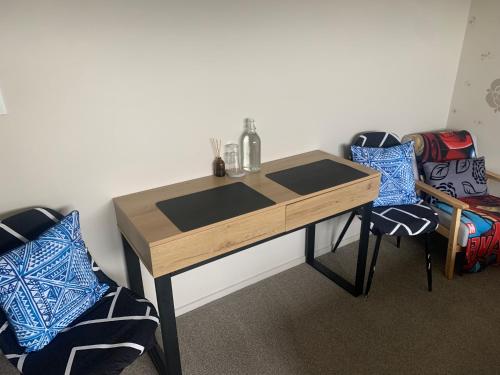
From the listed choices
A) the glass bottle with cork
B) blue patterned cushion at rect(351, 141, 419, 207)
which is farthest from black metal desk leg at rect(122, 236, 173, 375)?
blue patterned cushion at rect(351, 141, 419, 207)

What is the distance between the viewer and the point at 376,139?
2.47m

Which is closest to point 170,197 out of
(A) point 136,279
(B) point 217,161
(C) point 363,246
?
(B) point 217,161

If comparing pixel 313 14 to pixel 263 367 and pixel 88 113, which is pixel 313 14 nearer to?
pixel 88 113

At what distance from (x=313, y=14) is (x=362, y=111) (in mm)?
724

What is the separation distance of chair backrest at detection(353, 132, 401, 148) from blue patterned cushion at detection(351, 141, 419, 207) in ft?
0.23

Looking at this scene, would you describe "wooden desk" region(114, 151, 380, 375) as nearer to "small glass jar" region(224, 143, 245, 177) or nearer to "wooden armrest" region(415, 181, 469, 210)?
"small glass jar" region(224, 143, 245, 177)

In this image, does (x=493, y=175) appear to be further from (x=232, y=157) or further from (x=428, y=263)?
(x=232, y=157)

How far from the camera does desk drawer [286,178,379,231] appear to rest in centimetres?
177

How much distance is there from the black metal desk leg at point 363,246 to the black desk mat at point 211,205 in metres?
0.70

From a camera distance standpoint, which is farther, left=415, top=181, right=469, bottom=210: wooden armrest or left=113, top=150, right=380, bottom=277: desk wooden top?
left=415, top=181, right=469, bottom=210: wooden armrest

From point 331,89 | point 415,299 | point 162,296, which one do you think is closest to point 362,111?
point 331,89

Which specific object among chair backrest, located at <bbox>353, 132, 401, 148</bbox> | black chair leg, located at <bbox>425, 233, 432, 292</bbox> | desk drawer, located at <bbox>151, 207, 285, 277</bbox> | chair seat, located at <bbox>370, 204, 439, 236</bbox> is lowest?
black chair leg, located at <bbox>425, 233, 432, 292</bbox>

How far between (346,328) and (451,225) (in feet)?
3.00

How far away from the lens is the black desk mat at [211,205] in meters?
1.56
